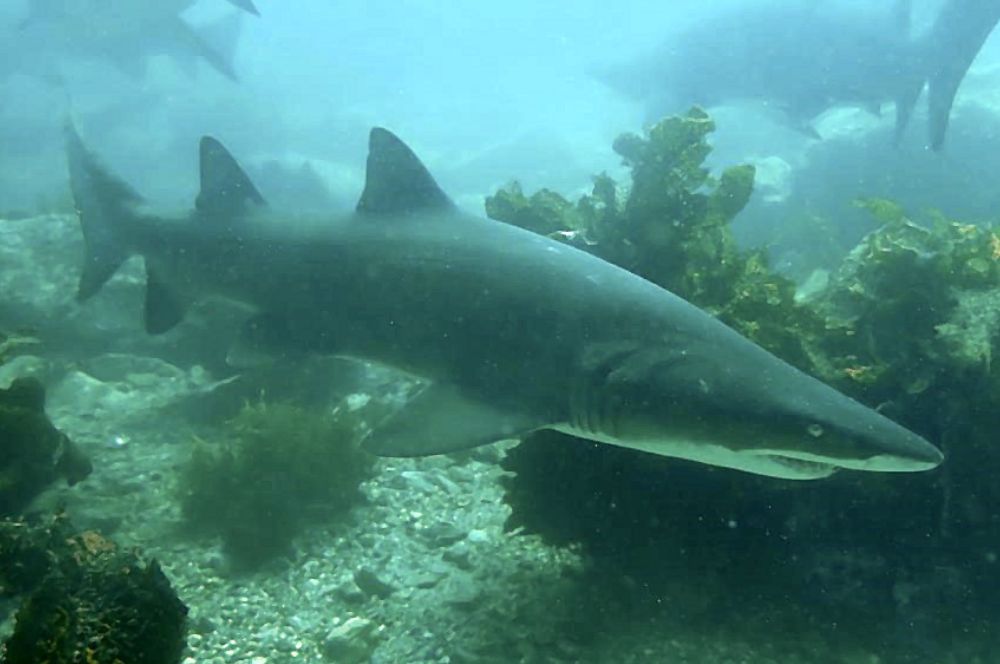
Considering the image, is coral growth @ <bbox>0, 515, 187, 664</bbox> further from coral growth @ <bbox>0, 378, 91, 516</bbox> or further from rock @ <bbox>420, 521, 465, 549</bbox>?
rock @ <bbox>420, 521, 465, 549</bbox>

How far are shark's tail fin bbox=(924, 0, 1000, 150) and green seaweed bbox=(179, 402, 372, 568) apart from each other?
1400 cm

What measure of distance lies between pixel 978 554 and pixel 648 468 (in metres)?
1.78

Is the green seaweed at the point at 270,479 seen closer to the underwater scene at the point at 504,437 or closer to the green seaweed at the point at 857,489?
the underwater scene at the point at 504,437

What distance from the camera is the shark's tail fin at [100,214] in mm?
6336

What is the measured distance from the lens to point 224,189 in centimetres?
561

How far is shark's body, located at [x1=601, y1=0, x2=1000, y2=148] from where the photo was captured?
16203mm

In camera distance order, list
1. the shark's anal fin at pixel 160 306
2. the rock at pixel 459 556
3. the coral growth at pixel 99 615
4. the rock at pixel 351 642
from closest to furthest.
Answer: the coral growth at pixel 99 615
the rock at pixel 351 642
the rock at pixel 459 556
the shark's anal fin at pixel 160 306

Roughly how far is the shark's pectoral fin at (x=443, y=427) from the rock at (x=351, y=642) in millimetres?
1179

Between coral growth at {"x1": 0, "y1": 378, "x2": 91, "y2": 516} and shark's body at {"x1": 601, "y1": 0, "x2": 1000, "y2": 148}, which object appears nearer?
coral growth at {"x1": 0, "y1": 378, "x2": 91, "y2": 516}

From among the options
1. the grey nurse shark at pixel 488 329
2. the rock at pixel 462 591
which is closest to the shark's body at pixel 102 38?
the grey nurse shark at pixel 488 329

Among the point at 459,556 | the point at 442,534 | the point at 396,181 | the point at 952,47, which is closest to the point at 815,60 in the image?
the point at 952,47

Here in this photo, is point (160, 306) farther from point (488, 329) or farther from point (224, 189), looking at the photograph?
point (488, 329)

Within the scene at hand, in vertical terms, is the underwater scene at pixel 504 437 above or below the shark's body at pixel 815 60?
below

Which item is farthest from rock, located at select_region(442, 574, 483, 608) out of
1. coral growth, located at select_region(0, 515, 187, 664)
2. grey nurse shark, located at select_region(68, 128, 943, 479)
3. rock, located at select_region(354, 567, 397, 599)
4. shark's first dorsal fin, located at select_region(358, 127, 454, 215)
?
shark's first dorsal fin, located at select_region(358, 127, 454, 215)
